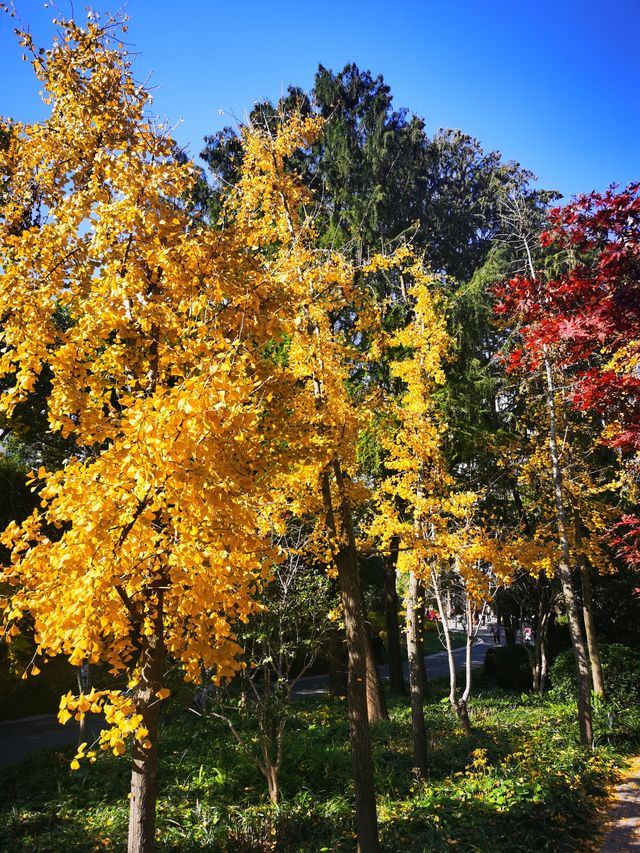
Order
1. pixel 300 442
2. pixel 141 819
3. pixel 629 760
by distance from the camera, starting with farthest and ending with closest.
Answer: pixel 629 760, pixel 300 442, pixel 141 819

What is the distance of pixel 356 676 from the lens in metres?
5.62

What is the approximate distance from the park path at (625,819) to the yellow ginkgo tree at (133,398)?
481 cm

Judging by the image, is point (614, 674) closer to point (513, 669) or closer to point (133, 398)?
point (513, 669)

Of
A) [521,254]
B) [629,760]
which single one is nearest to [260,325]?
[629,760]

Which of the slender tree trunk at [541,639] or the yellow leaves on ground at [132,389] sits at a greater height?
the yellow leaves on ground at [132,389]

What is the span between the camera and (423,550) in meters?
6.74

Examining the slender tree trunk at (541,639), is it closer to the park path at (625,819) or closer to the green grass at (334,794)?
the green grass at (334,794)

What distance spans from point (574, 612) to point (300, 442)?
654 cm

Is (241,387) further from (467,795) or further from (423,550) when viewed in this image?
(467,795)

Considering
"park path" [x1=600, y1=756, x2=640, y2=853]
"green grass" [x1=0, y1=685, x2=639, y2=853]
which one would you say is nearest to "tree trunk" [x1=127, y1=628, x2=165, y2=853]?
"green grass" [x1=0, y1=685, x2=639, y2=853]

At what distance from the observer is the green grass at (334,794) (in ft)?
19.1

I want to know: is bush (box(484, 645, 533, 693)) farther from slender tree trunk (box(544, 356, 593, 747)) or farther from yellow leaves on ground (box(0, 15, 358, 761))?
yellow leaves on ground (box(0, 15, 358, 761))

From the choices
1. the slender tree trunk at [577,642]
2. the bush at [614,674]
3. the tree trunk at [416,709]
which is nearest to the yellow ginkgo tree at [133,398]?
the tree trunk at [416,709]

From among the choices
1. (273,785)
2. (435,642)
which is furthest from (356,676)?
(435,642)
